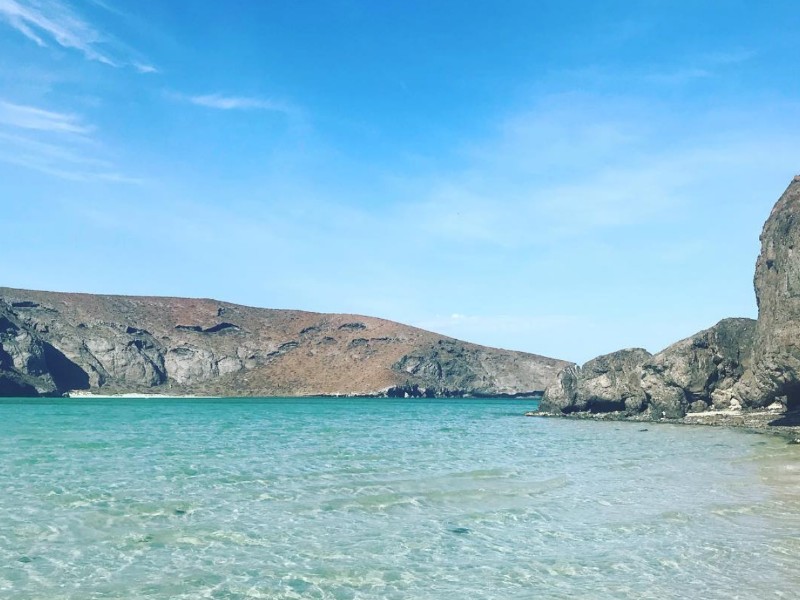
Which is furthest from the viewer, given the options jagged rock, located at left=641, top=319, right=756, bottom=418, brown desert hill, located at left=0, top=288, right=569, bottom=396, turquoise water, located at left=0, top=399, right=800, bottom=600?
brown desert hill, located at left=0, top=288, right=569, bottom=396

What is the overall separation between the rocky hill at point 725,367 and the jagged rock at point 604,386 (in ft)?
0.33

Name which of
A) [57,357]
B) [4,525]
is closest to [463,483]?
[4,525]

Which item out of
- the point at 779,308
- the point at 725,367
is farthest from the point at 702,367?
the point at 779,308

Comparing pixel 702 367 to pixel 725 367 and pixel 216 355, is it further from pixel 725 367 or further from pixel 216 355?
pixel 216 355

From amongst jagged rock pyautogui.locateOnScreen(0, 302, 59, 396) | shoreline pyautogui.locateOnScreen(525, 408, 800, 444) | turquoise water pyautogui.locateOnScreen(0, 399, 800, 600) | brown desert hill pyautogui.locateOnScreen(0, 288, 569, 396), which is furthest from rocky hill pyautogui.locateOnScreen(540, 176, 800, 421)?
jagged rock pyautogui.locateOnScreen(0, 302, 59, 396)

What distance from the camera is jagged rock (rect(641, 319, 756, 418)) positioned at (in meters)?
57.9

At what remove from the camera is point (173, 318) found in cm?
18175

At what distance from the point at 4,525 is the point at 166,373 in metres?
164

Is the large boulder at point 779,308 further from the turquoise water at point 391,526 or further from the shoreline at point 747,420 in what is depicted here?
the turquoise water at point 391,526

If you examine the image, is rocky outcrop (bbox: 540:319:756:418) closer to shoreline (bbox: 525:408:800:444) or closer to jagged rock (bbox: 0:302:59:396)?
shoreline (bbox: 525:408:800:444)

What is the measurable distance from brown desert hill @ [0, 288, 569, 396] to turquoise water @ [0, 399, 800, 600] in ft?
451

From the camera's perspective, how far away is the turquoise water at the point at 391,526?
10.7 meters

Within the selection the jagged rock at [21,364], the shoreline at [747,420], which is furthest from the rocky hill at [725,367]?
the jagged rock at [21,364]

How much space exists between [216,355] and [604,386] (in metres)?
127
